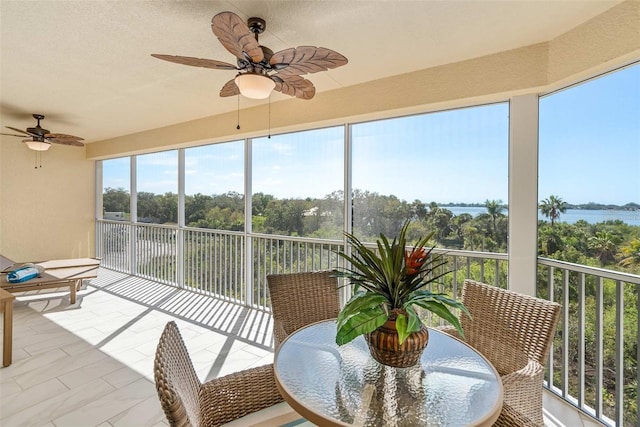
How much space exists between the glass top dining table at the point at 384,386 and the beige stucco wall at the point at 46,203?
22.4 feet

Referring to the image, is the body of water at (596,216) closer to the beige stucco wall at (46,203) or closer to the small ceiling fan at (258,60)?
the small ceiling fan at (258,60)

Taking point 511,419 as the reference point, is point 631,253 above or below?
above

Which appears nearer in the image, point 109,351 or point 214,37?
point 214,37

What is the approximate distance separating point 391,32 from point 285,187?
219 centimetres

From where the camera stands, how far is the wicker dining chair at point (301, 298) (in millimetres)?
2054

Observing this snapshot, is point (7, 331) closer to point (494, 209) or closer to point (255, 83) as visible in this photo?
point (255, 83)

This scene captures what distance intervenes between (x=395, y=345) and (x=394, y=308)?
0.46 feet

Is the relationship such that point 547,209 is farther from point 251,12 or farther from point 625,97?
point 251,12

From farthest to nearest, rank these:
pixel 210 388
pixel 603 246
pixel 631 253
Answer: pixel 603 246 < pixel 631 253 < pixel 210 388

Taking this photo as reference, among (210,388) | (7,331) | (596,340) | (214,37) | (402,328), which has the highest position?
(214,37)

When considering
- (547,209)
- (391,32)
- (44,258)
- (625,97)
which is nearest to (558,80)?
(625,97)

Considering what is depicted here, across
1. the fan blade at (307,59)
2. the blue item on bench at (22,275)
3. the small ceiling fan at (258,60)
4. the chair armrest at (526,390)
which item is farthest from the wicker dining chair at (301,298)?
the blue item on bench at (22,275)

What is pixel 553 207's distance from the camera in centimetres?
235

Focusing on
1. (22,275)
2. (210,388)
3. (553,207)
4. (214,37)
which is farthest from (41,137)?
(553,207)
